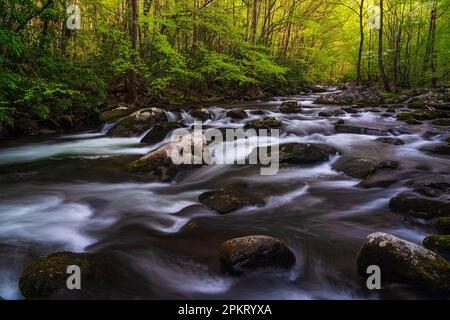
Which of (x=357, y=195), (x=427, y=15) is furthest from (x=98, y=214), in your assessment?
(x=427, y=15)

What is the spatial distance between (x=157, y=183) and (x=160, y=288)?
9.86 feet

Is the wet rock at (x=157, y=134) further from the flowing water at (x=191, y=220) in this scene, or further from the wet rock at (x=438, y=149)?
the wet rock at (x=438, y=149)

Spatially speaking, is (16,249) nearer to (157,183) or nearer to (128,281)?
(128,281)

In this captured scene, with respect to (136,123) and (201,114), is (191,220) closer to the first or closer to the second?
(136,123)

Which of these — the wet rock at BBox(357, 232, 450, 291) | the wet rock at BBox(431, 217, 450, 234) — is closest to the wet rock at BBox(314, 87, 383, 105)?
the wet rock at BBox(431, 217, 450, 234)

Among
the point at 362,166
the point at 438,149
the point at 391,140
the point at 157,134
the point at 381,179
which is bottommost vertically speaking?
the point at 381,179

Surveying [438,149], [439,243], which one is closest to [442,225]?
[439,243]

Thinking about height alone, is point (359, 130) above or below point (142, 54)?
below

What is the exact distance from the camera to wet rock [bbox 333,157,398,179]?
241 inches

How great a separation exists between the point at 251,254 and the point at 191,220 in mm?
1400

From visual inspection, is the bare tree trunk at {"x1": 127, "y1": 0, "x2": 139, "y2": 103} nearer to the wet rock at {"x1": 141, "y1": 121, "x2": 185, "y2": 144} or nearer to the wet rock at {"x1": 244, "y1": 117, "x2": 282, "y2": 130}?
the wet rock at {"x1": 141, "y1": 121, "x2": 185, "y2": 144}

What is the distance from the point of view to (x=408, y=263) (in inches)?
119

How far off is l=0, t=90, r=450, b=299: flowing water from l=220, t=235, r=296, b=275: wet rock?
0.08 m

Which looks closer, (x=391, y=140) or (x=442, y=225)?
(x=442, y=225)
